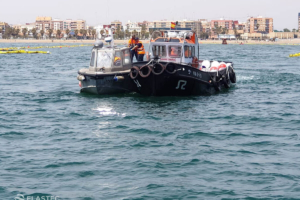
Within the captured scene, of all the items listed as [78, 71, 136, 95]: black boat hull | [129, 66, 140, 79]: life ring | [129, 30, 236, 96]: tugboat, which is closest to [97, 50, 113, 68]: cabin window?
[78, 71, 136, 95]: black boat hull

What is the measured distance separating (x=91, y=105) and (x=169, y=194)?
42.5 feet

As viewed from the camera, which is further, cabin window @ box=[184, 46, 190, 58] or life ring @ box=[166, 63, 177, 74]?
cabin window @ box=[184, 46, 190, 58]

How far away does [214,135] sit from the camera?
18.1 metres

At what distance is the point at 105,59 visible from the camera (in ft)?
87.5

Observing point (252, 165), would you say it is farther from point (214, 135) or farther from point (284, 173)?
point (214, 135)

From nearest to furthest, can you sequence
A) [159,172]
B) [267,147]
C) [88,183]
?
1. [88,183]
2. [159,172]
3. [267,147]

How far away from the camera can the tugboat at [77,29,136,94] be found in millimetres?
25906

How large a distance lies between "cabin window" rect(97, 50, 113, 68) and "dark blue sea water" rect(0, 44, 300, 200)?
1.71 meters

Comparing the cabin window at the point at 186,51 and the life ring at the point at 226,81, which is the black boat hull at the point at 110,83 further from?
the life ring at the point at 226,81

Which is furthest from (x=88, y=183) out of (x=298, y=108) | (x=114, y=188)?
(x=298, y=108)

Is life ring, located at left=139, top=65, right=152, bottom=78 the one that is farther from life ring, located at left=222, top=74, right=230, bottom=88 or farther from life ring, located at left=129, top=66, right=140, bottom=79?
life ring, located at left=222, top=74, right=230, bottom=88

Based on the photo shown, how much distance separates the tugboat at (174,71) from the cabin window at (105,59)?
137 centimetres

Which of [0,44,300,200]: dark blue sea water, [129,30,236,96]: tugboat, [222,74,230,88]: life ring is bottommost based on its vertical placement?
[0,44,300,200]: dark blue sea water

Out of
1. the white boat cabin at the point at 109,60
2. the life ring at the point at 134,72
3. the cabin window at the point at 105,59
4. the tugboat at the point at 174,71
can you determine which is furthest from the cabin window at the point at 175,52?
the cabin window at the point at 105,59
